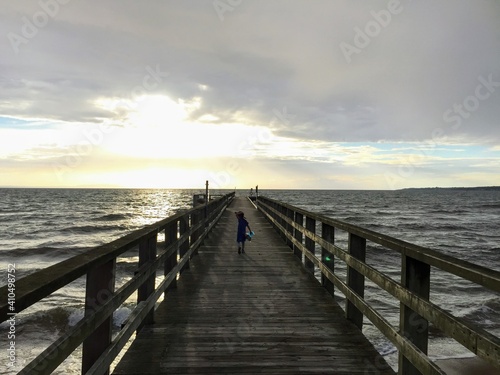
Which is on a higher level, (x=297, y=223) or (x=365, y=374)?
(x=297, y=223)

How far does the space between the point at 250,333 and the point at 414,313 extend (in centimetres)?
218

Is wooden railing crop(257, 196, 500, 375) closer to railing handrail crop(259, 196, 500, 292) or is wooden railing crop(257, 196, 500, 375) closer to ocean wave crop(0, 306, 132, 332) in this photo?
railing handrail crop(259, 196, 500, 292)

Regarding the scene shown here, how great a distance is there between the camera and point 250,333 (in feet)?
14.7

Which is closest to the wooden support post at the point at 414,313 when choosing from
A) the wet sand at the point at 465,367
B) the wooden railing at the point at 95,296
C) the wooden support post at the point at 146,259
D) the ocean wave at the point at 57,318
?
the wooden railing at the point at 95,296

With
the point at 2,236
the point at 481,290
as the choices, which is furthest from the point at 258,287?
the point at 2,236

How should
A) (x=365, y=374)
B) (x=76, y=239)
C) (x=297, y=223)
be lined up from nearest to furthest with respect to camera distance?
(x=365, y=374) < (x=297, y=223) < (x=76, y=239)

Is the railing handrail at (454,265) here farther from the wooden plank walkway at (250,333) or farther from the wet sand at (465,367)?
the wet sand at (465,367)

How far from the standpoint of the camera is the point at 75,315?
392 inches

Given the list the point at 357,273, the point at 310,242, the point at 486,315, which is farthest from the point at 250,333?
the point at 486,315

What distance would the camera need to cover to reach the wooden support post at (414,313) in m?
2.90

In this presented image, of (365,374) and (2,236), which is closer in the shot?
(365,374)

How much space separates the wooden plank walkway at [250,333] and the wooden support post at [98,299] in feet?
2.50

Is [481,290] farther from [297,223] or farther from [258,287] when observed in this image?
[258,287]

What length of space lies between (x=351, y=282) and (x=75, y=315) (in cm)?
841
